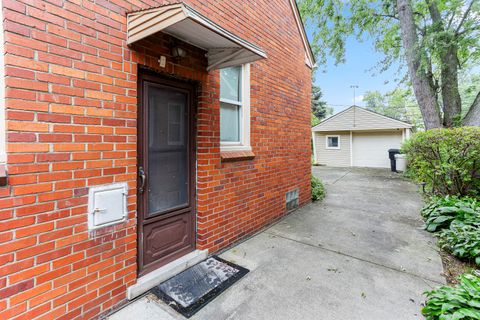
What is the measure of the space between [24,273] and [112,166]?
36.6 inches

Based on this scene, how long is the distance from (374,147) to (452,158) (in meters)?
9.79

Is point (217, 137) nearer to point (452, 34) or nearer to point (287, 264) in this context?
point (287, 264)

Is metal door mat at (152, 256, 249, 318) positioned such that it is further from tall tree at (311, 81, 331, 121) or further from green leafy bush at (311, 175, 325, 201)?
tall tree at (311, 81, 331, 121)

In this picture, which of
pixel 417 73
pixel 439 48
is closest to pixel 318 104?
pixel 417 73

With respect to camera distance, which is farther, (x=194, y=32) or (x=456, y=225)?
(x=456, y=225)

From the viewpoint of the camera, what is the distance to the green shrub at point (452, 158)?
4523mm

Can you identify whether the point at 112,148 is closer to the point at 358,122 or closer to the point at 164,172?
the point at 164,172

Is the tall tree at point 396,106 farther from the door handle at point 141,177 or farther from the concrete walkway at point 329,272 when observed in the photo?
the door handle at point 141,177

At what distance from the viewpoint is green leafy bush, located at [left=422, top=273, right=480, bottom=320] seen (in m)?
1.56

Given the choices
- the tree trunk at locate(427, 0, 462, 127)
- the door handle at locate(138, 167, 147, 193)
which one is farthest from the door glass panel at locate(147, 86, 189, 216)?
the tree trunk at locate(427, 0, 462, 127)

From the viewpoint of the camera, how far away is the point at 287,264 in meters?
2.83

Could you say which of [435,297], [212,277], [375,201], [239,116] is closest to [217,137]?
[239,116]

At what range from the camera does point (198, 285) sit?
2.38 meters

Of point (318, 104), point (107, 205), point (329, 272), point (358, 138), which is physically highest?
point (318, 104)
